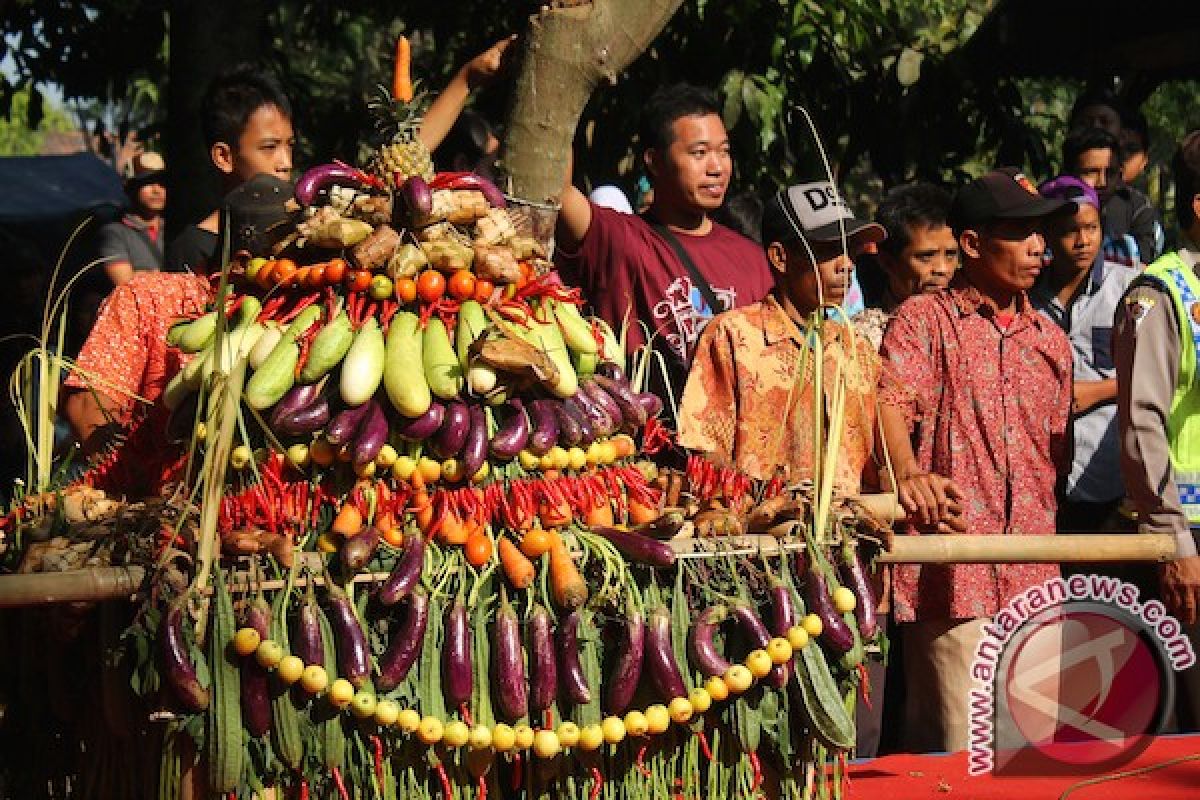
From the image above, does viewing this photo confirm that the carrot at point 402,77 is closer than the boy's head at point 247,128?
Yes

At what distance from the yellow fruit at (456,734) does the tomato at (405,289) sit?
2.64 feet

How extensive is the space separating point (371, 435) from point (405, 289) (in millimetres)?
328

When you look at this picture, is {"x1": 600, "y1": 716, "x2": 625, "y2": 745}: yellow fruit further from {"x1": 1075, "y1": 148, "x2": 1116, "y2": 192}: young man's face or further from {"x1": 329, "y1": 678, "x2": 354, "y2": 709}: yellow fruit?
{"x1": 1075, "y1": 148, "x2": 1116, "y2": 192}: young man's face

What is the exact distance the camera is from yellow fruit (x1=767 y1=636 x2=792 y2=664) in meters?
3.07

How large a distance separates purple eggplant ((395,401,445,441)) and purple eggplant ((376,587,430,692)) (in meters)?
0.28

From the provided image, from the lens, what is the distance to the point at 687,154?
478cm

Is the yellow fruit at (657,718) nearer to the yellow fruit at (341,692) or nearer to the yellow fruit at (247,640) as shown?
the yellow fruit at (341,692)

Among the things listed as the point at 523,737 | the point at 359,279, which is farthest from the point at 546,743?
the point at 359,279

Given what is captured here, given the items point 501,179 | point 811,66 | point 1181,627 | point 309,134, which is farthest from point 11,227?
point 1181,627

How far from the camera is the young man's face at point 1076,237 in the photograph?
18.4ft

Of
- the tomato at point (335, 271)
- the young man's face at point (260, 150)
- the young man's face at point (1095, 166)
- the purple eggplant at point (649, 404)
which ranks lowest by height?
the purple eggplant at point (649, 404)

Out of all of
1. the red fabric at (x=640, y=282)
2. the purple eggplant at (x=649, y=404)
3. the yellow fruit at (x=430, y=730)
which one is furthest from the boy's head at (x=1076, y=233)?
the yellow fruit at (x=430, y=730)

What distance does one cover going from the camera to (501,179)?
4062 mm

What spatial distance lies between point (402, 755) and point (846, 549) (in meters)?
0.96
